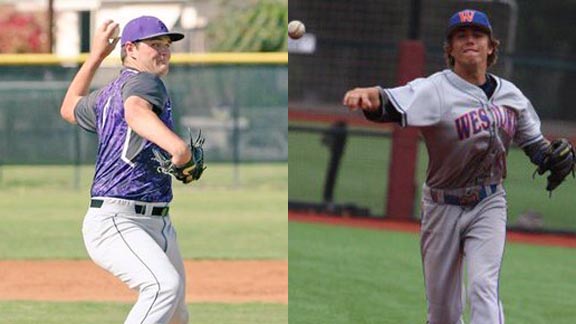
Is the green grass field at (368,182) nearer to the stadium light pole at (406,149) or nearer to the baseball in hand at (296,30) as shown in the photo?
the stadium light pole at (406,149)

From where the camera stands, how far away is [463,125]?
6.29 meters

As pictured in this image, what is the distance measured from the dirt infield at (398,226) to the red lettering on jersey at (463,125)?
876 centimetres

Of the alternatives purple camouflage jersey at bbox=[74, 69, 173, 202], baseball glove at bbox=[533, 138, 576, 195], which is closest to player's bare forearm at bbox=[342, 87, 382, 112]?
purple camouflage jersey at bbox=[74, 69, 173, 202]

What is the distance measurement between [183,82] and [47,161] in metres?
2.56

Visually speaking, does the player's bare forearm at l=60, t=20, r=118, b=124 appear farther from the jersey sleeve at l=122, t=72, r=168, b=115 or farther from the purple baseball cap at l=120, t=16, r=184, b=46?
the jersey sleeve at l=122, t=72, r=168, b=115

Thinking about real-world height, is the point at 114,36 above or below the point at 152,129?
above

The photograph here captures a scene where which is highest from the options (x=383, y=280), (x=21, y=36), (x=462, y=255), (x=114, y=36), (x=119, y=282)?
(x=114, y=36)

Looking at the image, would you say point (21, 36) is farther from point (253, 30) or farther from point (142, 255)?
point (142, 255)

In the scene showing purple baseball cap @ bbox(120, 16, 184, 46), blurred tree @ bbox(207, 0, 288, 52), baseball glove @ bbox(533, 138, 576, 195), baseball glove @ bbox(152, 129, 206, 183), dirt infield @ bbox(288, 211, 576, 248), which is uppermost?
purple baseball cap @ bbox(120, 16, 184, 46)

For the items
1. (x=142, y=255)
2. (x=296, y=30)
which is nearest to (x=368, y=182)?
(x=296, y=30)

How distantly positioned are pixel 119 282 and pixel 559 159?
5.12 meters

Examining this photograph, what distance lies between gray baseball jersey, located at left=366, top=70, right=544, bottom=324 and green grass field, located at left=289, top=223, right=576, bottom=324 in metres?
1.94

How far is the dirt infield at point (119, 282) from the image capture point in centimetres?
988

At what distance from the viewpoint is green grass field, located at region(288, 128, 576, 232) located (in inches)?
664
